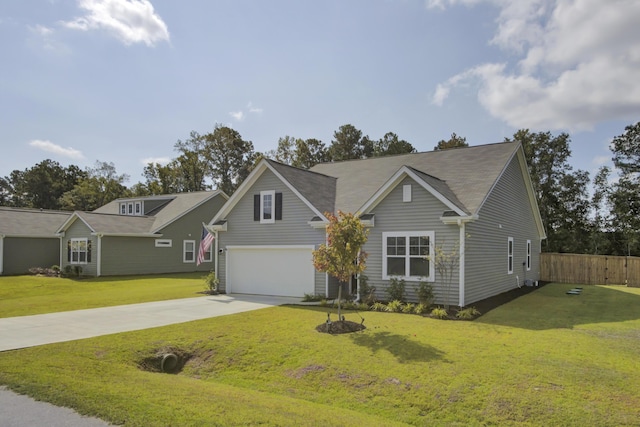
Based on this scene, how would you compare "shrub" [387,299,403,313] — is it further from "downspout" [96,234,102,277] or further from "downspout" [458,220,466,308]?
"downspout" [96,234,102,277]

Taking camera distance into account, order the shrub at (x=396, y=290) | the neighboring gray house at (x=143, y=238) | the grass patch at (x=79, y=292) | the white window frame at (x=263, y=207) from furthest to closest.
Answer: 1. the neighboring gray house at (x=143, y=238)
2. the white window frame at (x=263, y=207)
3. the grass patch at (x=79, y=292)
4. the shrub at (x=396, y=290)

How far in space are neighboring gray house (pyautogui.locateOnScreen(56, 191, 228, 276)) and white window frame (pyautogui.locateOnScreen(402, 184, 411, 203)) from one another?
20.6m

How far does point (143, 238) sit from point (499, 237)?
76.6 feet

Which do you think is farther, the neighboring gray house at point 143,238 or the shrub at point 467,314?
the neighboring gray house at point 143,238

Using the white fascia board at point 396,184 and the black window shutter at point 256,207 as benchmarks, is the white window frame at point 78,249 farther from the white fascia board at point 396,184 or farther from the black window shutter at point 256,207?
the white fascia board at point 396,184

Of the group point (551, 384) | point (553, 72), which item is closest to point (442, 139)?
point (553, 72)

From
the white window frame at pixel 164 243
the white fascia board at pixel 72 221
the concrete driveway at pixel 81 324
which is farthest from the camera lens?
the white window frame at pixel 164 243

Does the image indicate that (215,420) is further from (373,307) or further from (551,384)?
(373,307)

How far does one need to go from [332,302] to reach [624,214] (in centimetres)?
2826

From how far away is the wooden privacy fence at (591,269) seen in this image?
21.4 metres

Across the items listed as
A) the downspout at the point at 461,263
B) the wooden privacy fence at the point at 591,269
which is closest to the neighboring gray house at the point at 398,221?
the downspout at the point at 461,263

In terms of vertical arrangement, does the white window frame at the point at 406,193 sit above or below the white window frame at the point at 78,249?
above

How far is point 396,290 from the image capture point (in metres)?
14.1

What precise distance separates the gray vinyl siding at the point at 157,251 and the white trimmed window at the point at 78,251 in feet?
4.88
